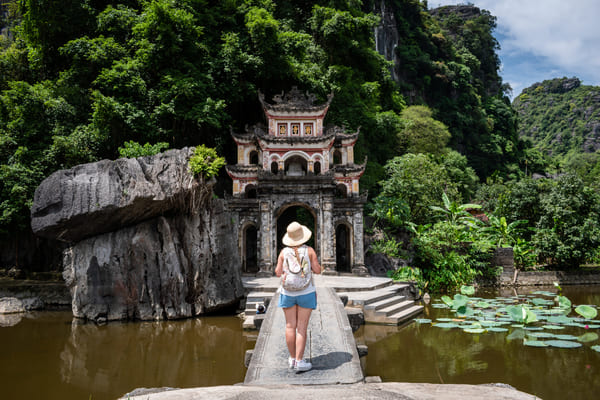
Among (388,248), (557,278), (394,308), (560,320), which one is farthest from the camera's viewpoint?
(557,278)

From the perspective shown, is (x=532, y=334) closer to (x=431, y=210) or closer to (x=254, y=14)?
(x=431, y=210)

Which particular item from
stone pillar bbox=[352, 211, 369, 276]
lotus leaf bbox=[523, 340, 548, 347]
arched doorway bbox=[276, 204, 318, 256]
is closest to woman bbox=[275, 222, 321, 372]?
lotus leaf bbox=[523, 340, 548, 347]

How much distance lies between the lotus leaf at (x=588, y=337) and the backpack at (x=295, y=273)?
19.6ft

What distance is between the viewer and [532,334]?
23.7 feet

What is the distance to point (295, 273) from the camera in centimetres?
392

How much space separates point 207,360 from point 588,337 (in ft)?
22.7

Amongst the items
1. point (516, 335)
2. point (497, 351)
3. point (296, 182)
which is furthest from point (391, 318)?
point (296, 182)

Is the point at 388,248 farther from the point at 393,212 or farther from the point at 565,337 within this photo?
the point at 565,337

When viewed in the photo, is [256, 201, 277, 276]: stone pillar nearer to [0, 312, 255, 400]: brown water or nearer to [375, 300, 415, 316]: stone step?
[0, 312, 255, 400]: brown water

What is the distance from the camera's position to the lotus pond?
5246 millimetres

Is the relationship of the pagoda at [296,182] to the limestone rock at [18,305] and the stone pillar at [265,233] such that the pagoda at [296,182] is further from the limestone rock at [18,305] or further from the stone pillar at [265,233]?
the limestone rock at [18,305]

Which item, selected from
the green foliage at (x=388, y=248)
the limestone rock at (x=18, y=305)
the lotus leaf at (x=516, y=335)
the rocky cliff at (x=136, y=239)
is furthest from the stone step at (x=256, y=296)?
the limestone rock at (x=18, y=305)

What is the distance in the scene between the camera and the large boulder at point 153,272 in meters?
9.23

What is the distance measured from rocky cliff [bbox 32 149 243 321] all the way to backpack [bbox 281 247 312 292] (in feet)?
19.8
